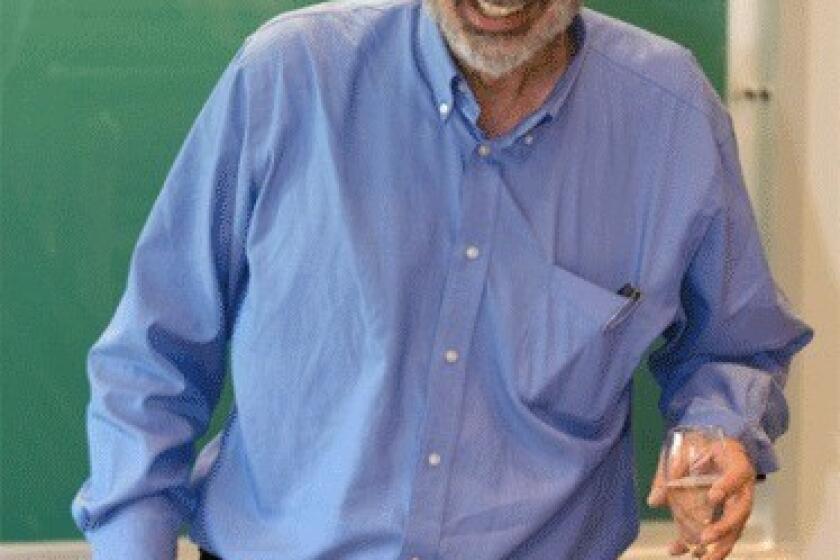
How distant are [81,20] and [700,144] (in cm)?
105

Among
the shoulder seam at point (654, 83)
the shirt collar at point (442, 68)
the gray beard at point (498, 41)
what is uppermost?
the gray beard at point (498, 41)

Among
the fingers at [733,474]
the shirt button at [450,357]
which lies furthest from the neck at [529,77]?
the fingers at [733,474]

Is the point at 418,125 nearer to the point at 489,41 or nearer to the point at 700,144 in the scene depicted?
the point at 489,41

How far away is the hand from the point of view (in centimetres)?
145

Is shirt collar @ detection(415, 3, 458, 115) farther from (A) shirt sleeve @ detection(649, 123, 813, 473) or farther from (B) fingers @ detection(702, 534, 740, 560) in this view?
(B) fingers @ detection(702, 534, 740, 560)

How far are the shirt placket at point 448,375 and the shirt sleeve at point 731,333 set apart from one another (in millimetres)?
259

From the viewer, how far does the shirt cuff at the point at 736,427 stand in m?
1.56

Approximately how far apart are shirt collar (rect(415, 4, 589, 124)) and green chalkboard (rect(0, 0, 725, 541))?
811 millimetres

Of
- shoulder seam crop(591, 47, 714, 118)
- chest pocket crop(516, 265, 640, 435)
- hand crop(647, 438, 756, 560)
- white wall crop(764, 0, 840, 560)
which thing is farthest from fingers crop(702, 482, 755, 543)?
white wall crop(764, 0, 840, 560)

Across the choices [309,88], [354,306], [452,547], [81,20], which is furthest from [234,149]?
[81,20]

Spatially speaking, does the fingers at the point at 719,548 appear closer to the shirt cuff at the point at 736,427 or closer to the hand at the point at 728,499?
the hand at the point at 728,499

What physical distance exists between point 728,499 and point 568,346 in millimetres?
213

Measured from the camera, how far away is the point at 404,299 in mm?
1494

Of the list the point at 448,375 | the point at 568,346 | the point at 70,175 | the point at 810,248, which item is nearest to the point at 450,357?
the point at 448,375
